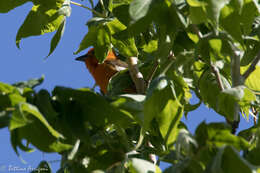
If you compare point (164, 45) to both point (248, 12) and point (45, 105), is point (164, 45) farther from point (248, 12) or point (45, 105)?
point (45, 105)

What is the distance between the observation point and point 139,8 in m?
1.46

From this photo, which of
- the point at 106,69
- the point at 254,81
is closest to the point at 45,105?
the point at 254,81

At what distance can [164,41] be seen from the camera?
1668 mm

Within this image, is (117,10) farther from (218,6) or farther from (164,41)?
(218,6)

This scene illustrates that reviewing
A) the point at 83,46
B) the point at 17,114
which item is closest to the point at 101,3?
the point at 83,46

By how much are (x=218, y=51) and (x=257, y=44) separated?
1.79 feet

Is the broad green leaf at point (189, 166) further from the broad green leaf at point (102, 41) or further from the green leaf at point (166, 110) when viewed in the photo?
the broad green leaf at point (102, 41)

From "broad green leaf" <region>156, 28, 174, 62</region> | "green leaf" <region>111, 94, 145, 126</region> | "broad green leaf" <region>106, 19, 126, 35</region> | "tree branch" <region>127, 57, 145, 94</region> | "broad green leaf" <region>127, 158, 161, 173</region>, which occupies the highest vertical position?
"broad green leaf" <region>106, 19, 126, 35</region>

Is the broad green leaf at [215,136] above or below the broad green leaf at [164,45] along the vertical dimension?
below

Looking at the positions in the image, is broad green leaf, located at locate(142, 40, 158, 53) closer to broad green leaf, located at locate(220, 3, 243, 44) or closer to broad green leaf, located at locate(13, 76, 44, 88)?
broad green leaf, located at locate(220, 3, 243, 44)

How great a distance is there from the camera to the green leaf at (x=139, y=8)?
4.73ft

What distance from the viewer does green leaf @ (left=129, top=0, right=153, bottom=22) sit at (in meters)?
1.44

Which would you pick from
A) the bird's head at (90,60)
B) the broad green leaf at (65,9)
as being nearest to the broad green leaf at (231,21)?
the broad green leaf at (65,9)

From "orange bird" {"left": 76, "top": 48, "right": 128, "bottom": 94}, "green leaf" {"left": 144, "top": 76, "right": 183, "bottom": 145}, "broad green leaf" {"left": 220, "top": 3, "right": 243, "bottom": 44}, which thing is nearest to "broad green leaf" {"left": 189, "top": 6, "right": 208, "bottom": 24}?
"broad green leaf" {"left": 220, "top": 3, "right": 243, "bottom": 44}
